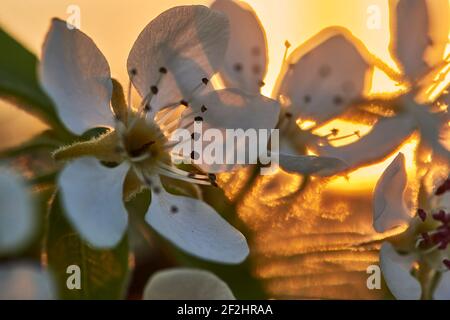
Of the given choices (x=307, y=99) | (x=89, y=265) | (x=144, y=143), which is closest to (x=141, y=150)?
(x=144, y=143)

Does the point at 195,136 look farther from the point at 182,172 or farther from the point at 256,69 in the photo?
the point at 256,69

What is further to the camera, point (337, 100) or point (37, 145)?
point (337, 100)

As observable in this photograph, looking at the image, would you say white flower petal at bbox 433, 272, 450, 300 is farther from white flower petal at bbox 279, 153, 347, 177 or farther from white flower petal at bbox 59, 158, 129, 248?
white flower petal at bbox 59, 158, 129, 248

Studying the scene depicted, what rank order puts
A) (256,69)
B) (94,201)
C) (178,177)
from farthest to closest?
(256,69) → (178,177) → (94,201)

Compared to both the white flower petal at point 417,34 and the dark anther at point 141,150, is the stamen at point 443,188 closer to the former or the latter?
the white flower petal at point 417,34

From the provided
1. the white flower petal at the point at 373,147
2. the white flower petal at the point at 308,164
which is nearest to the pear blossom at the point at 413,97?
the white flower petal at the point at 373,147
